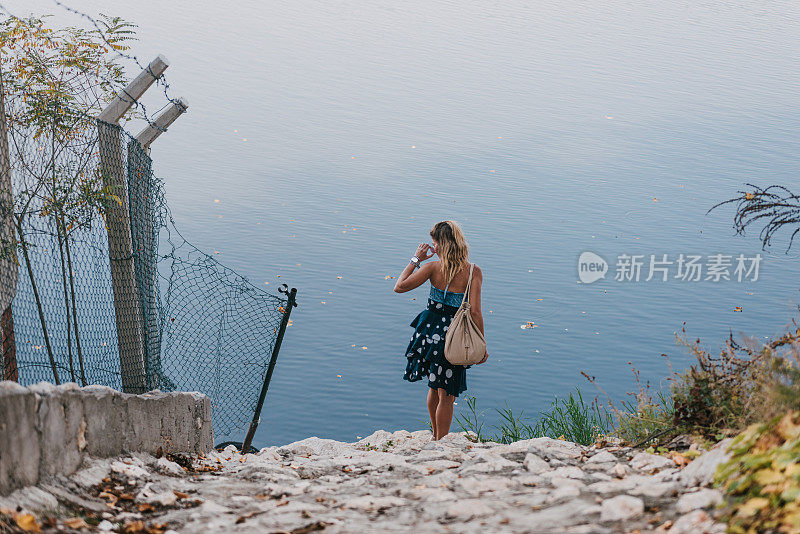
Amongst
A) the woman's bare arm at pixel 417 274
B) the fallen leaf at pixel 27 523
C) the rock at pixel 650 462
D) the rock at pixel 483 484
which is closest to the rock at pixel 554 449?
the rock at pixel 650 462

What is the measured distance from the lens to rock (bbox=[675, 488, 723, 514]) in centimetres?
278

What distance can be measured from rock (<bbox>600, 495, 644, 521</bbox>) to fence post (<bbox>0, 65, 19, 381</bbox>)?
3273 millimetres

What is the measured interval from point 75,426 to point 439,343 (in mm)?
2573

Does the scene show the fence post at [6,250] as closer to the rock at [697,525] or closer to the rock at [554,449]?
the rock at [554,449]

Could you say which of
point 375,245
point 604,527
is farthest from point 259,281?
point 604,527

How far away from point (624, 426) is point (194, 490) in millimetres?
2682

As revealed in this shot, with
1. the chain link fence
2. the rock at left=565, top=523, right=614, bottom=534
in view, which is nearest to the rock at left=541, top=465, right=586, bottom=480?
the rock at left=565, top=523, right=614, bottom=534

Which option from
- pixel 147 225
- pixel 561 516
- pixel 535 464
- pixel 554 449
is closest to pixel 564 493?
pixel 561 516

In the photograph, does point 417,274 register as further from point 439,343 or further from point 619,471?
point 619,471

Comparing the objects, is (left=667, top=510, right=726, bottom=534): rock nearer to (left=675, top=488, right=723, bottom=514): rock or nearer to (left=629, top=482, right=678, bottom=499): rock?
(left=675, top=488, right=723, bottom=514): rock

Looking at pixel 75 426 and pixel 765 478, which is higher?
pixel 765 478

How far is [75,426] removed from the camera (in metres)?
3.62

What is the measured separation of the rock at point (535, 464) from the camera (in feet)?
13.3

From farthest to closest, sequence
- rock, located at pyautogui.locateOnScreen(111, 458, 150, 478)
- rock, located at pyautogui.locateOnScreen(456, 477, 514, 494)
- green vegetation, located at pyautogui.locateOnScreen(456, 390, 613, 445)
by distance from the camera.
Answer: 1. green vegetation, located at pyautogui.locateOnScreen(456, 390, 613, 445)
2. rock, located at pyautogui.locateOnScreen(111, 458, 150, 478)
3. rock, located at pyautogui.locateOnScreen(456, 477, 514, 494)
